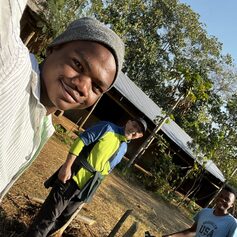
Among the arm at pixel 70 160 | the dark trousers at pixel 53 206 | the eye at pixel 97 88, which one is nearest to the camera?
the eye at pixel 97 88

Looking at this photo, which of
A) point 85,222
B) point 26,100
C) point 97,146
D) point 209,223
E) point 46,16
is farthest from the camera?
point 46,16

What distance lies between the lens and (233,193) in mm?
4562

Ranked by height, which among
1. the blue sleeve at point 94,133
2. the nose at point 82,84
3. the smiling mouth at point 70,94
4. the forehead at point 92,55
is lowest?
the blue sleeve at point 94,133

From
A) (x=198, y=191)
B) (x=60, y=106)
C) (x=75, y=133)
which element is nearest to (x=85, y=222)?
(x=60, y=106)

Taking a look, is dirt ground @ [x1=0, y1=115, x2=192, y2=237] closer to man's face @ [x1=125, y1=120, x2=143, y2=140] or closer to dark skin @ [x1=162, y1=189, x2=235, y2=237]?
man's face @ [x1=125, y1=120, x2=143, y2=140]

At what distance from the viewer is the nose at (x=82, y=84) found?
1.18 meters

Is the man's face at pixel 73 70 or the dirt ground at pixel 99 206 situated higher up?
the man's face at pixel 73 70

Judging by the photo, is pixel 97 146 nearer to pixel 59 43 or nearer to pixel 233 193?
pixel 233 193

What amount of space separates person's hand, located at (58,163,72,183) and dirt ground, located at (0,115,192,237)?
111 cm

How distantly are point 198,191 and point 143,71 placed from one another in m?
16.7

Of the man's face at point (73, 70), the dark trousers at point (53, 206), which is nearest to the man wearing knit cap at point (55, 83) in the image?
the man's face at point (73, 70)

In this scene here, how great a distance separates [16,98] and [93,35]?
1.13ft

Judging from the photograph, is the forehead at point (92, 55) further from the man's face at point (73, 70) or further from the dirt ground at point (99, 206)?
the dirt ground at point (99, 206)

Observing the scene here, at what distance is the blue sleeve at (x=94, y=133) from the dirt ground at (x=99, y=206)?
1.55 m
